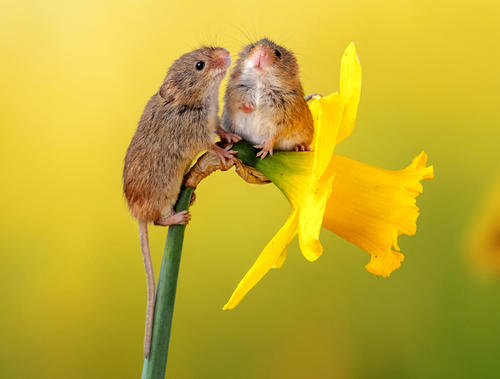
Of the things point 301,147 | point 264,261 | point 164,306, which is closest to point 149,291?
point 164,306

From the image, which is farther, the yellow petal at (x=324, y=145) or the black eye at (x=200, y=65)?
the black eye at (x=200, y=65)

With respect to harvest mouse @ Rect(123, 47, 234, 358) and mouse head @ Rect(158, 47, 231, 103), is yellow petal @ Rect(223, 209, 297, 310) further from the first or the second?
mouse head @ Rect(158, 47, 231, 103)

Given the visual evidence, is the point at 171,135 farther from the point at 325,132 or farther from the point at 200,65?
the point at 325,132

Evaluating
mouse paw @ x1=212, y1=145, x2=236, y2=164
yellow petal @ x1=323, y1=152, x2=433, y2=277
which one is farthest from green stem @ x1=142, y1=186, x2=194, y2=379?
yellow petal @ x1=323, y1=152, x2=433, y2=277

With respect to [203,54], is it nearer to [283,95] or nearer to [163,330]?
[283,95]

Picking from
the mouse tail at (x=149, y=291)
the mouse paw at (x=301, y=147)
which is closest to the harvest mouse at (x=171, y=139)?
the mouse tail at (x=149, y=291)

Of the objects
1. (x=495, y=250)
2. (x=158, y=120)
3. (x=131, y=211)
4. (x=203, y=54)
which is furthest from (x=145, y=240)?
(x=495, y=250)

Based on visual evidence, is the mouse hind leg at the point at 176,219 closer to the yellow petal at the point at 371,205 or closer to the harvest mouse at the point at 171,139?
the harvest mouse at the point at 171,139

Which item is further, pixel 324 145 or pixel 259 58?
pixel 259 58
